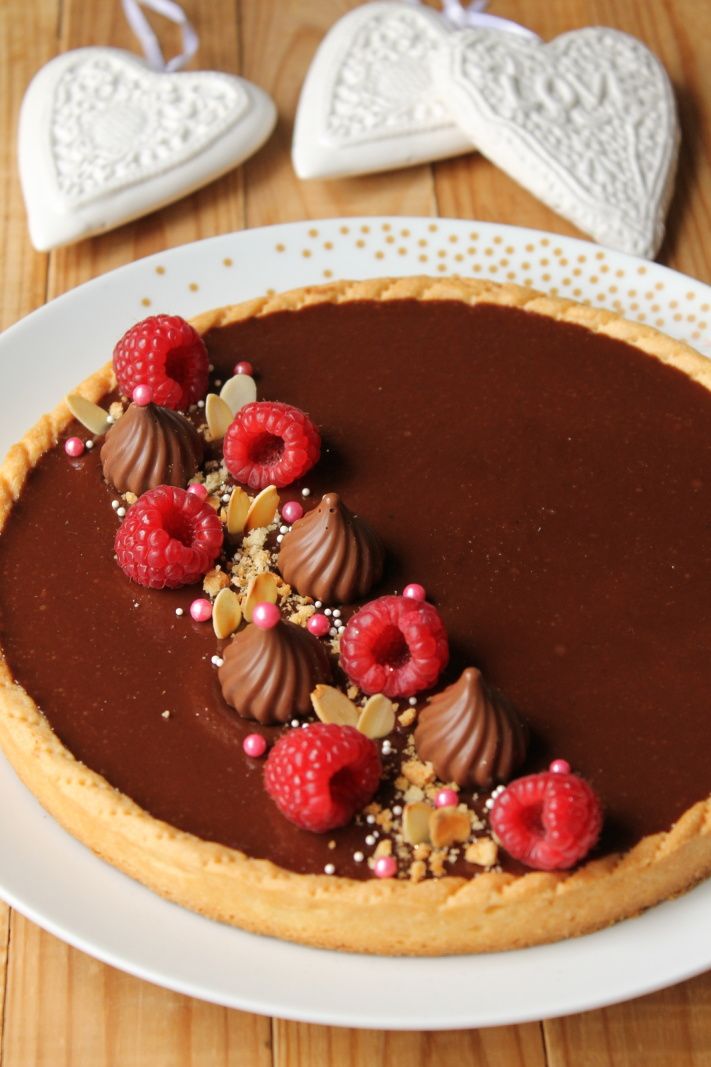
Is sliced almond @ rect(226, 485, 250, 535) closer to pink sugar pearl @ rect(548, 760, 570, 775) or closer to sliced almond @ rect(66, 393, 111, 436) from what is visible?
sliced almond @ rect(66, 393, 111, 436)

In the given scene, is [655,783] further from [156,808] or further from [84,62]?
[84,62]

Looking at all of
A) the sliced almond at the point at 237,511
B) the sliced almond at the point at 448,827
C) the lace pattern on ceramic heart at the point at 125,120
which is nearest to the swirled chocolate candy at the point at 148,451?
the sliced almond at the point at 237,511

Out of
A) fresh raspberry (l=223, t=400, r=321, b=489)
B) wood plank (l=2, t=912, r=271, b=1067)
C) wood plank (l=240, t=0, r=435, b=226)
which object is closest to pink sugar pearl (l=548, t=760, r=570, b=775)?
wood plank (l=2, t=912, r=271, b=1067)

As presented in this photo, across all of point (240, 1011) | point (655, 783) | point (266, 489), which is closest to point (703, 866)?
point (655, 783)

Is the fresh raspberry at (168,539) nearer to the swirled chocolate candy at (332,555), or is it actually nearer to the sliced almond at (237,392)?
the swirled chocolate candy at (332,555)

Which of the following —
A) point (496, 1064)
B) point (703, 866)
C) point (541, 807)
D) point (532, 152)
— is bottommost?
point (496, 1064)

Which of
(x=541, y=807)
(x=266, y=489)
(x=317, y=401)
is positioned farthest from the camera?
(x=317, y=401)
